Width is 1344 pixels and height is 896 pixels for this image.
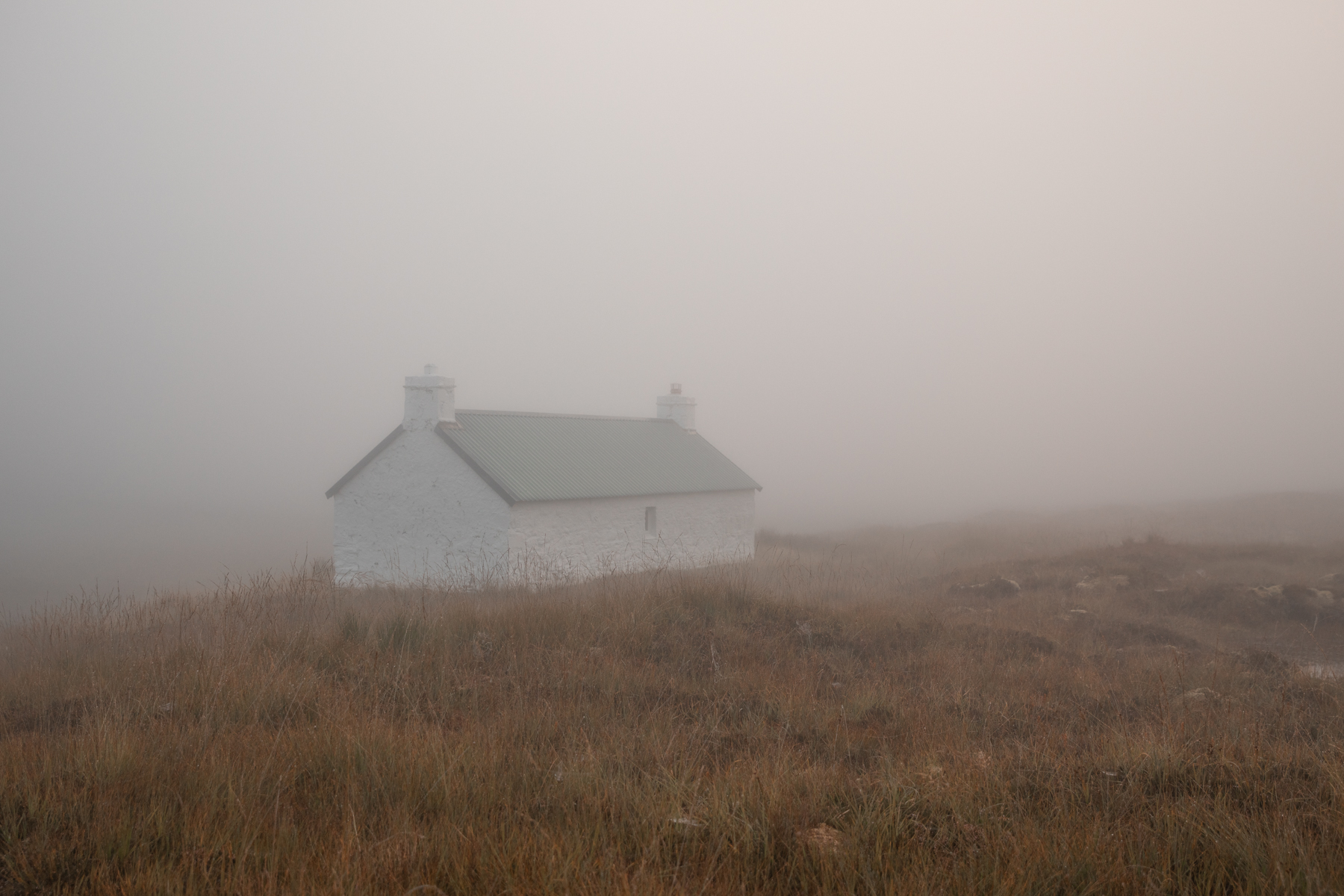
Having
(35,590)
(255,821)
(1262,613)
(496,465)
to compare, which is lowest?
(35,590)

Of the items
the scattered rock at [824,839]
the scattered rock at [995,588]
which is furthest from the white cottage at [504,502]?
the scattered rock at [824,839]

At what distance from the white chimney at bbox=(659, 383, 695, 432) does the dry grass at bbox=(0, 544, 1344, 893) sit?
1996cm

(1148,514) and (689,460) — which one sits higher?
(689,460)

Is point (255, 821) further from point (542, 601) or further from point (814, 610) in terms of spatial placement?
point (814, 610)

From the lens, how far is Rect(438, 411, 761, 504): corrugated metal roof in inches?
851

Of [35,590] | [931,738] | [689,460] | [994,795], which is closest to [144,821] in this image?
[994,795]

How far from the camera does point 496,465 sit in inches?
849

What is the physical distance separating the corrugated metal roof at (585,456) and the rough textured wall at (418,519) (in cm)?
71

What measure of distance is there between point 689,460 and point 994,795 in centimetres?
2332

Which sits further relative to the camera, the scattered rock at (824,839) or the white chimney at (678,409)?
the white chimney at (678,409)

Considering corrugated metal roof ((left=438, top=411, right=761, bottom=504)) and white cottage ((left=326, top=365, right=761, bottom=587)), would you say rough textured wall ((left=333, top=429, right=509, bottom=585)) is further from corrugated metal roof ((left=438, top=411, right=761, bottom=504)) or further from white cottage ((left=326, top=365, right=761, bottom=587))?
corrugated metal roof ((left=438, top=411, right=761, bottom=504))

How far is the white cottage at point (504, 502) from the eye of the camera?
20766 millimetres

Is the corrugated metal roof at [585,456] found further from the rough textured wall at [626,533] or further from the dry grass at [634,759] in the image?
the dry grass at [634,759]

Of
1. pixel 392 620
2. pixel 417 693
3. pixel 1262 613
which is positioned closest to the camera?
pixel 417 693
